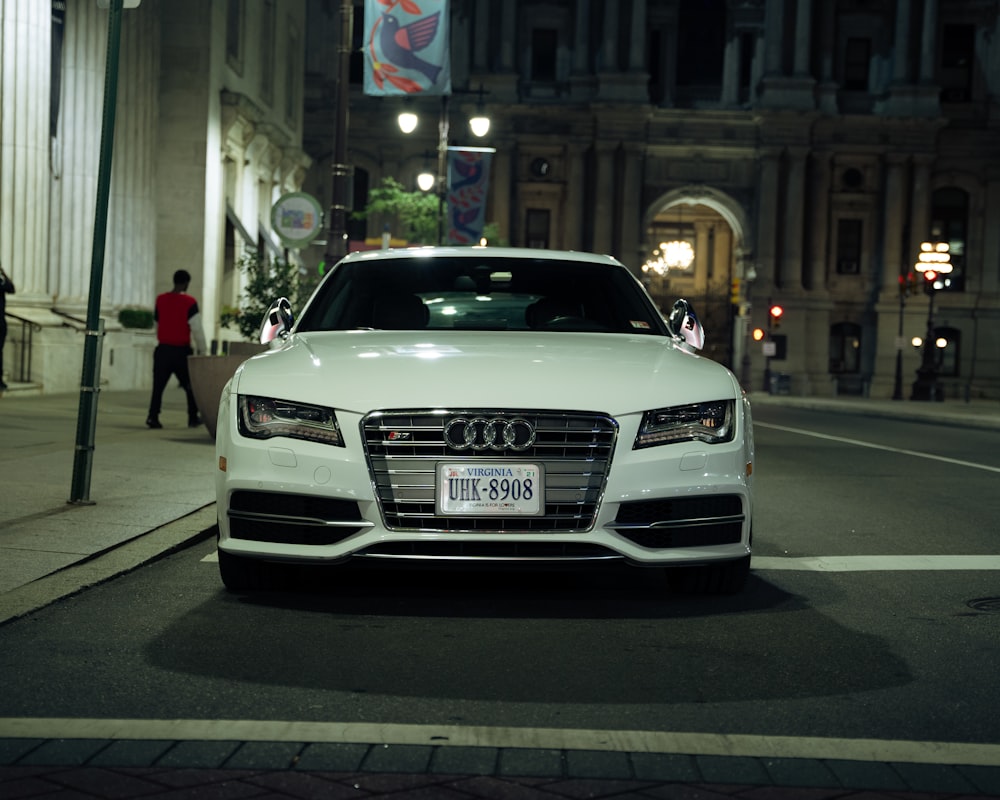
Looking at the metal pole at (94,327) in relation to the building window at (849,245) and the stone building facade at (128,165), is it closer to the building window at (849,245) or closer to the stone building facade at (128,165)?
the stone building facade at (128,165)

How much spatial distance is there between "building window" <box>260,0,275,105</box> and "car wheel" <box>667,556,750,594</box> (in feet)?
120

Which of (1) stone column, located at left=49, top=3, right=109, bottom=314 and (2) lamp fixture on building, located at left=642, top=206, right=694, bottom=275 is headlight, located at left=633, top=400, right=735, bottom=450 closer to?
(1) stone column, located at left=49, top=3, right=109, bottom=314

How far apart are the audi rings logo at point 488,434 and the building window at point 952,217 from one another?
72294 mm

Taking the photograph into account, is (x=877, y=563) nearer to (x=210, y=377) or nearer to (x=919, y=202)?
(x=210, y=377)

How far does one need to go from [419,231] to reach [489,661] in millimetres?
47336

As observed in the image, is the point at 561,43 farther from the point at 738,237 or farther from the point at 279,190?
the point at 279,190

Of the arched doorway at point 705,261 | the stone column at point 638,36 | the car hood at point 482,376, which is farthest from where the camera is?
the arched doorway at point 705,261

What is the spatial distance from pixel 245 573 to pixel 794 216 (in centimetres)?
6844

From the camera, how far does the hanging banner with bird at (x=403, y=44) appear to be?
2097cm

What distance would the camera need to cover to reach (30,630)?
20.0 ft

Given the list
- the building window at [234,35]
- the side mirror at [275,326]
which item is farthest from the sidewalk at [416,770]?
the building window at [234,35]

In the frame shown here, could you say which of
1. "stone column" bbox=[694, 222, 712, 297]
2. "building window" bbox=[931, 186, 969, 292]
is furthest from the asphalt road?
"stone column" bbox=[694, 222, 712, 297]

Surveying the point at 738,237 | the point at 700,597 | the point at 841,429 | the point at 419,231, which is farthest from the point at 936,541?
the point at 738,237

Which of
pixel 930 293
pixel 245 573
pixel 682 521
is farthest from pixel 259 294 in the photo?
pixel 930 293
